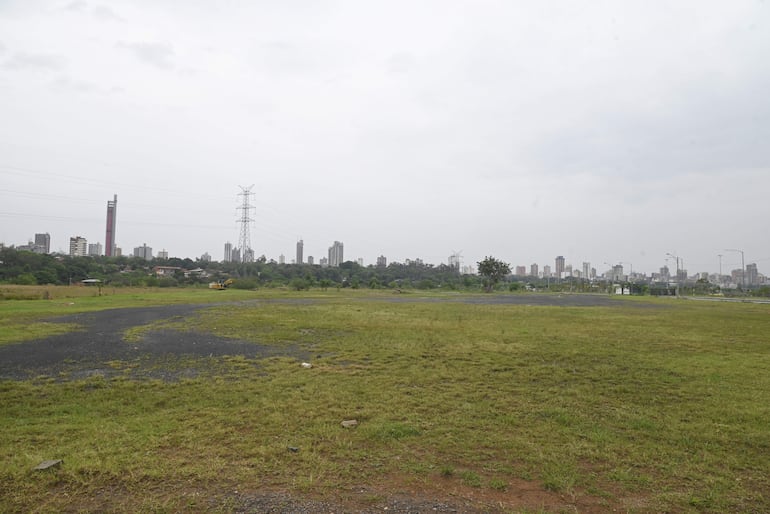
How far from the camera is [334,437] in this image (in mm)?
6043

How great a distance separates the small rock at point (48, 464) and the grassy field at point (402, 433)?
0.26ft

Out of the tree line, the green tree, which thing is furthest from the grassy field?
the green tree

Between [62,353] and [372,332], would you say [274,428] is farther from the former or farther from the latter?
[372,332]

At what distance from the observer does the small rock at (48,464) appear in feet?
16.0

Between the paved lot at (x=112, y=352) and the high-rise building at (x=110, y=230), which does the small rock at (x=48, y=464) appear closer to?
the paved lot at (x=112, y=352)

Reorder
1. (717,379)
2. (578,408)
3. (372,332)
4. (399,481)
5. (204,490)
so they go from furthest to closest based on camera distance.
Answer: (372,332) < (717,379) < (578,408) < (399,481) < (204,490)

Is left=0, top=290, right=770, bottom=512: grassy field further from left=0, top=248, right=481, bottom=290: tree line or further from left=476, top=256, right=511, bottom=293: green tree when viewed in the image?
left=476, top=256, right=511, bottom=293: green tree

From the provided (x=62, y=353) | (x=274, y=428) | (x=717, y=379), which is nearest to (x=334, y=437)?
(x=274, y=428)

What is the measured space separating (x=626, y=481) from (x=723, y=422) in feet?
10.9

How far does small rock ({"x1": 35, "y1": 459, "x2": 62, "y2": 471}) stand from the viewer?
16.0 feet

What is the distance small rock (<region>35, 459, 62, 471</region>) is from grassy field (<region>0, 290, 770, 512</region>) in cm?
8

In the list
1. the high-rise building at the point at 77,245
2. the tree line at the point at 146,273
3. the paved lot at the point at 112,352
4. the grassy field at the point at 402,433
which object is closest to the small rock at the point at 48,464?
the grassy field at the point at 402,433

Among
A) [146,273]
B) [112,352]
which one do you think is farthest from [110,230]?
[112,352]

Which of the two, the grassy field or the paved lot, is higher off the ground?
the grassy field
